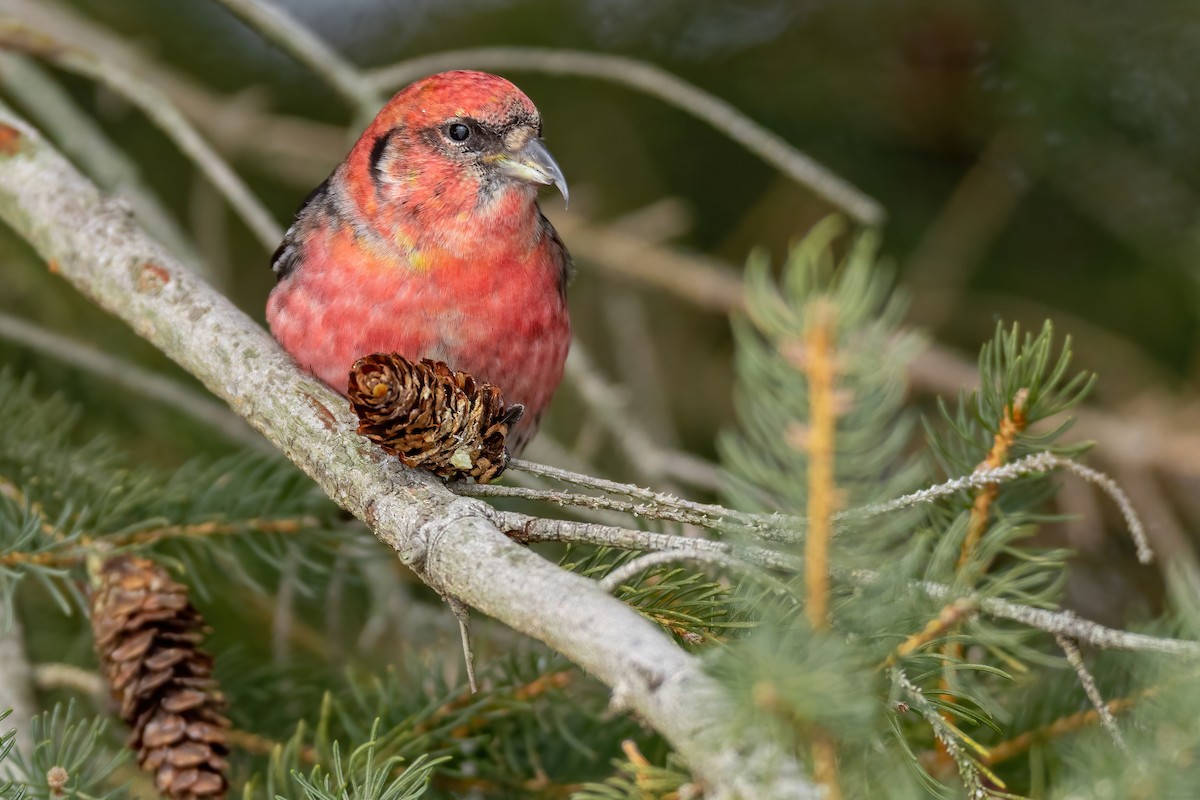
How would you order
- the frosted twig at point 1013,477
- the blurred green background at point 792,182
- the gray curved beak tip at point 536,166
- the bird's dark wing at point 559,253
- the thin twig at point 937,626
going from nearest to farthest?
the thin twig at point 937,626 < the frosted twig at point 1013,477 < the gray curved beak tip at point 536,166 < the bird's dark wing at point 559,253 < the blurred green background at point 792,182

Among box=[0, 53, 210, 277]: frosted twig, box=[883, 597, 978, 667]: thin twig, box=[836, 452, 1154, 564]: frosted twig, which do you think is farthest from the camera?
box=[0, 53, 210, 277]: frosted twig

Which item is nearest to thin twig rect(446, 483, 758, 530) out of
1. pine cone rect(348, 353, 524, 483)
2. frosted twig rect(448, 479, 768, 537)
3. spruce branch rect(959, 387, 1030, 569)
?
frosted twig rect(448, 479, 768, 537)

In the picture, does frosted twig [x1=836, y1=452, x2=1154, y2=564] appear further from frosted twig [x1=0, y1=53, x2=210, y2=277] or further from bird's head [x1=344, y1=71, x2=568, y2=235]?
frosted twig [x1=0, y1=53, x2=210, y2=277]

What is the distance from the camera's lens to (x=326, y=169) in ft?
12.6

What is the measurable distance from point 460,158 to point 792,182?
149 cm

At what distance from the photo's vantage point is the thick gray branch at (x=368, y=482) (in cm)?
110

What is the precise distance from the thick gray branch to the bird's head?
64 cm

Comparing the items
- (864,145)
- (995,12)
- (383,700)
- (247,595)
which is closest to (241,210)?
(247,595)

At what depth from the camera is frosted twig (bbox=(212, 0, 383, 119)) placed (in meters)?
2.97

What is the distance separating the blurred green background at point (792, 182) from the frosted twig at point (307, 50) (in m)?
0.45

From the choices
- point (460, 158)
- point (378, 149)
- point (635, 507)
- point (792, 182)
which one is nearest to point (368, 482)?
point (635, 507)

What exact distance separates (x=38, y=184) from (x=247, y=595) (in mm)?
1045

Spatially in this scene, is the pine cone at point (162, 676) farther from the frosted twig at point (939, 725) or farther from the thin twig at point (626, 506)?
the frosted twig at point (939, 725)

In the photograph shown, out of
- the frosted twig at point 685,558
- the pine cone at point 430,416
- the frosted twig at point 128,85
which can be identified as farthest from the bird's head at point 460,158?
the frosted twig at point 685,558
